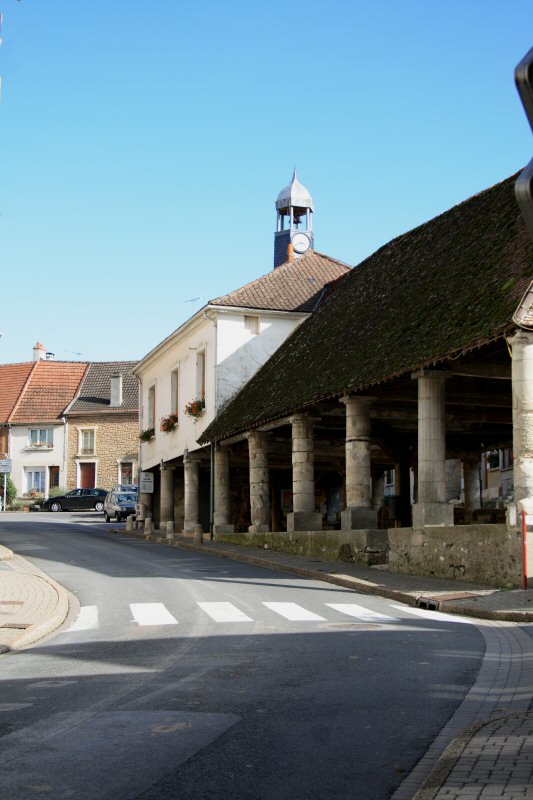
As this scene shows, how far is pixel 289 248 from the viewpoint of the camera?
51438 mm

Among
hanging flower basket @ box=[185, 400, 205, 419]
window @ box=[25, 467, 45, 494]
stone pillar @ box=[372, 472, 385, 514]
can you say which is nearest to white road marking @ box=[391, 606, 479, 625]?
hanging flower basket @ box=[185, 400, 205, 419]

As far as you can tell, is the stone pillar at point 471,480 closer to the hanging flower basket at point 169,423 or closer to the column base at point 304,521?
the column base at point 304,521

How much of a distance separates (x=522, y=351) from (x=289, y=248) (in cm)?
3650

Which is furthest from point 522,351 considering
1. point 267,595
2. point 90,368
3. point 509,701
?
point 90,368

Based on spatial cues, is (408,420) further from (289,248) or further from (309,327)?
(289,248)

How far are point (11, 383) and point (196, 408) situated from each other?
1501 inches

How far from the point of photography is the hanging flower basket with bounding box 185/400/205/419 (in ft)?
114

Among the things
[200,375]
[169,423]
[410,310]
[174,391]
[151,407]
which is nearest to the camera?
[410,310]

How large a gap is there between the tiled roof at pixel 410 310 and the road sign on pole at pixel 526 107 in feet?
41.1

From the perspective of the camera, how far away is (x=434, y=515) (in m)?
18.5

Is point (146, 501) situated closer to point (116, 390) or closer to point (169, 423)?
point (169, 423)

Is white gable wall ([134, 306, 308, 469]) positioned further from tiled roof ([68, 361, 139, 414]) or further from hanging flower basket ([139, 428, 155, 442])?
tiled roof ([68, 361, 139, 414])

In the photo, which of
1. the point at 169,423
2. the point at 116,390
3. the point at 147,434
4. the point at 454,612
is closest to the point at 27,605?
the point at 454,612

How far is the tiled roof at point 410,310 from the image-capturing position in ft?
58.0
